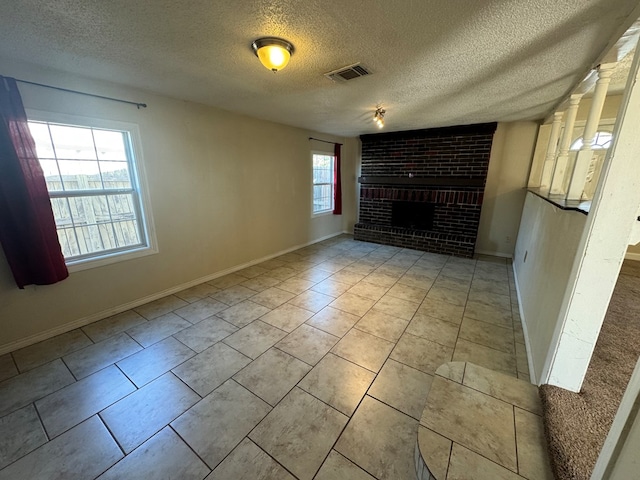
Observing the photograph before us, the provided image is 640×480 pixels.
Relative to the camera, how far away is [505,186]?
14.4ft

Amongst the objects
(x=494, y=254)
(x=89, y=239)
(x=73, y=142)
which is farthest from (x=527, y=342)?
(x=73, y=142)

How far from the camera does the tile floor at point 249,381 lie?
4.39ft

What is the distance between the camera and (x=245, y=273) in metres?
3.89

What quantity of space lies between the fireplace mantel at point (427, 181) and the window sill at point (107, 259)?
14.2ft

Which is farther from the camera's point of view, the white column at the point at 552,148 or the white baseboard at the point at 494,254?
the white baseboard at the point at 494,254

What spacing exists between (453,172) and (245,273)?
13.7 feet

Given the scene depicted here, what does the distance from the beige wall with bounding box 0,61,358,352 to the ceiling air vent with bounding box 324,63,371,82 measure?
191cm

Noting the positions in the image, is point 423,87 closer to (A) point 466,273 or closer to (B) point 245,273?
(A) point 466,273

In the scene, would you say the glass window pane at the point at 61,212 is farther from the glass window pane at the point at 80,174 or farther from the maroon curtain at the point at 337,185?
the maroon curtain at the point at 337,185

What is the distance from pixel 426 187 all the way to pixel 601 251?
3963mm

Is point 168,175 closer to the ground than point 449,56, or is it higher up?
closer to the ground

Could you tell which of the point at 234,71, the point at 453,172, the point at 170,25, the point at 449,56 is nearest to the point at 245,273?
→ the point at 234,71

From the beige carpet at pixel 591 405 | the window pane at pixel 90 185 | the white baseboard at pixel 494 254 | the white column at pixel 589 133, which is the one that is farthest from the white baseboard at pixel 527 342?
the window pane at pixel 90 185

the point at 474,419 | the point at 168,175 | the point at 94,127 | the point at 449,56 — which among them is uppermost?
the point at 449,56
